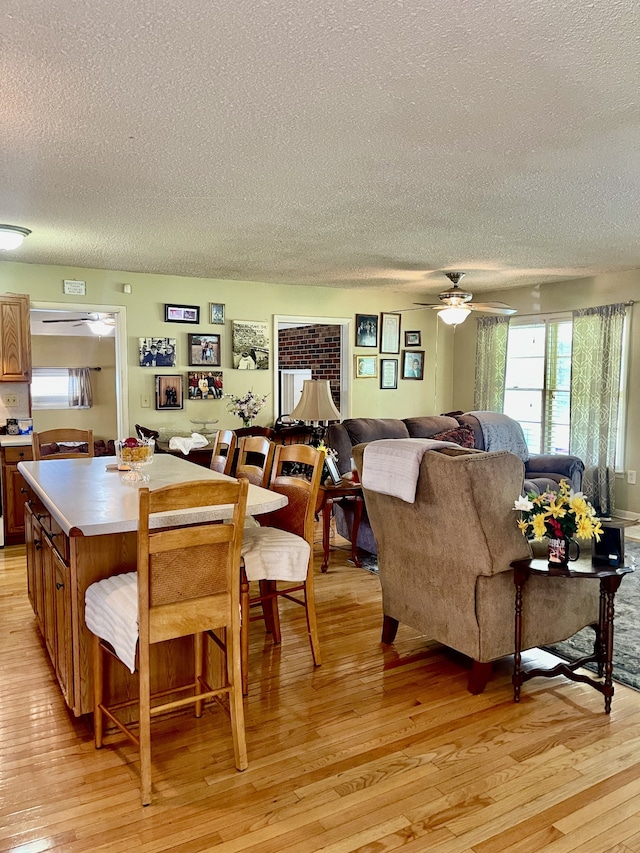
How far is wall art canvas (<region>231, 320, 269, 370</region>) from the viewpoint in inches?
272

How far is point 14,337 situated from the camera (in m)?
5.51

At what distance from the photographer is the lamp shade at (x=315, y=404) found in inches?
205

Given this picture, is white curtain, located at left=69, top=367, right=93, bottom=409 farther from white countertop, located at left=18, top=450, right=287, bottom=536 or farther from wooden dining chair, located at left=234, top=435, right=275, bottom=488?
wooden dining chair, located at left=234, top=435, right=275, bottom=488

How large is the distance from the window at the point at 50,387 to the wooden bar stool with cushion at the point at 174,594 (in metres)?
7.76

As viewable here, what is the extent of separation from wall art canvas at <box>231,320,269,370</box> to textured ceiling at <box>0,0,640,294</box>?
192cm

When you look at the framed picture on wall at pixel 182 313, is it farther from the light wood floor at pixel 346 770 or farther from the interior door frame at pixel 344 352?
the light wood floor at pixel 346 770

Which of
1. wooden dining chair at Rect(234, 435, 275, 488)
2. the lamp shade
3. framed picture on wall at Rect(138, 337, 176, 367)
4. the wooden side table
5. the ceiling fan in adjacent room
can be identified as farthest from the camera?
the ceiling fan in adjacent room

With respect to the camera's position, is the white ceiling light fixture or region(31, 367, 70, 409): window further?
region(31, 367, 70, 409): window

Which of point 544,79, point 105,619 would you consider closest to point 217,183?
point 544,79

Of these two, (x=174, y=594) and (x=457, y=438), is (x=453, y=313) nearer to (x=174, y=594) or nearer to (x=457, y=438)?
(x=457, y=438)

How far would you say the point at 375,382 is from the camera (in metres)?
7.96

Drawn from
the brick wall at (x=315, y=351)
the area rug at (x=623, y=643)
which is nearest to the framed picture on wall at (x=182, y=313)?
the brick wall at (x=315, y=351)

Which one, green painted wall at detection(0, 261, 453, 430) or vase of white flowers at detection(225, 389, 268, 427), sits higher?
green painted wall at detection(0, 261, 453, 430)

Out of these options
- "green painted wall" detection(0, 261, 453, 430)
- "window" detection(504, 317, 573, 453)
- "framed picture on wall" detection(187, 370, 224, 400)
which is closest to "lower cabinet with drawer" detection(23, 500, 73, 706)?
A: "green painted wall" detection(0, 261, 453, 430)
